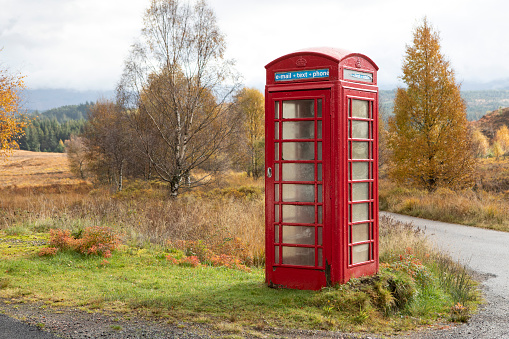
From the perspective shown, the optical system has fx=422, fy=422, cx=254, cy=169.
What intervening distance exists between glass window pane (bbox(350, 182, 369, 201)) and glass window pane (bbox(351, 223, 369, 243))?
0.38 m

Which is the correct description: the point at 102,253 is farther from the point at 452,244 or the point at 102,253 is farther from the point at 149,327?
the point at 452,244

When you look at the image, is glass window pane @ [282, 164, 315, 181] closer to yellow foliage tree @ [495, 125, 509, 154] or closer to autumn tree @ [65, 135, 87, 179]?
autumn tree @ [65, 135, 87, 179]

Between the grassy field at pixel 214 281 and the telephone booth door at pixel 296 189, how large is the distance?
392 mm

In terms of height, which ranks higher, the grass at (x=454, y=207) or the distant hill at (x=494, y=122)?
the distant hill at (x=494, y=122)

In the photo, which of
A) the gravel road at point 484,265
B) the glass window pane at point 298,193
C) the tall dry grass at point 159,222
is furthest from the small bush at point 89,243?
the gravel road at point 484,265

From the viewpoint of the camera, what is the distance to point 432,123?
68.6 ft

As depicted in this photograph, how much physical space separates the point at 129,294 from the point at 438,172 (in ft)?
60.9

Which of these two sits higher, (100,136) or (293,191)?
(100,136)

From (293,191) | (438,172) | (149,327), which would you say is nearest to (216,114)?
(438,172)

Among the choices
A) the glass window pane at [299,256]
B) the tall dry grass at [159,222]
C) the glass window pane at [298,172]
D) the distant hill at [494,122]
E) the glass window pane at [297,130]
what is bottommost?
the tall dry grass at [159,222]

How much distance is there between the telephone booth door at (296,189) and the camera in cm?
560

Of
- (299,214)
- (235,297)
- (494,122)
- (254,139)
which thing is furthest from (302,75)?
(494,122)

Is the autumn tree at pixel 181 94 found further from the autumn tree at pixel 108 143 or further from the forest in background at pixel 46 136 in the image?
the forest in background at pixel 46 136

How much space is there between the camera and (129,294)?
19.3 feet
